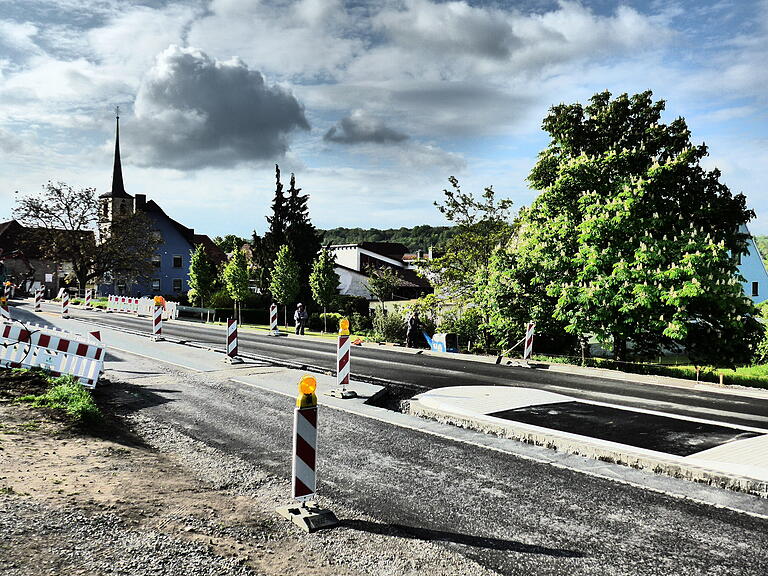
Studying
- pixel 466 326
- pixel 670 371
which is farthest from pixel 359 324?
pixel 670 371

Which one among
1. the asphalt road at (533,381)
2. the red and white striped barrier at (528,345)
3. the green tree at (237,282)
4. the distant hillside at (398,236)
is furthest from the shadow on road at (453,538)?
the distant hillside at (398,236)

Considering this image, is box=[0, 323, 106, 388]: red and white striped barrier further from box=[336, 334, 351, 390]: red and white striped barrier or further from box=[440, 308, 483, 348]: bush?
box=[440, 308, 483, 348]: bush

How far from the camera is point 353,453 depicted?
7.47 meters

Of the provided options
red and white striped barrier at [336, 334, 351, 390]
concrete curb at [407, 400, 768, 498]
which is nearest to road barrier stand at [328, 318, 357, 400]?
red and white striped barrier at [336, 334, 351, 390]

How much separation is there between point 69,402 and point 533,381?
394 inches

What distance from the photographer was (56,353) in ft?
39.9

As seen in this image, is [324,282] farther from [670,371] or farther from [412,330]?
[670,371]

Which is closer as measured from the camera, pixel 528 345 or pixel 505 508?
pixel 505 508

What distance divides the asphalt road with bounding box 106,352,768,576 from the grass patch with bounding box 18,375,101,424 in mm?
1364

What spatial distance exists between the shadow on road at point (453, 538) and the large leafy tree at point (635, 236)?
1260 centimetres

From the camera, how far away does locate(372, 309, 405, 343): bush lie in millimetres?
27172

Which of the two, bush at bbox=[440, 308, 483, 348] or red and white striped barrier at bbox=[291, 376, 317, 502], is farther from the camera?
bush at bbox=[440, 308, 483, 348]

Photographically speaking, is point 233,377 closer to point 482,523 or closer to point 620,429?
point 620,429

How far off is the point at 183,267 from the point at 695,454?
71005 millimetres
